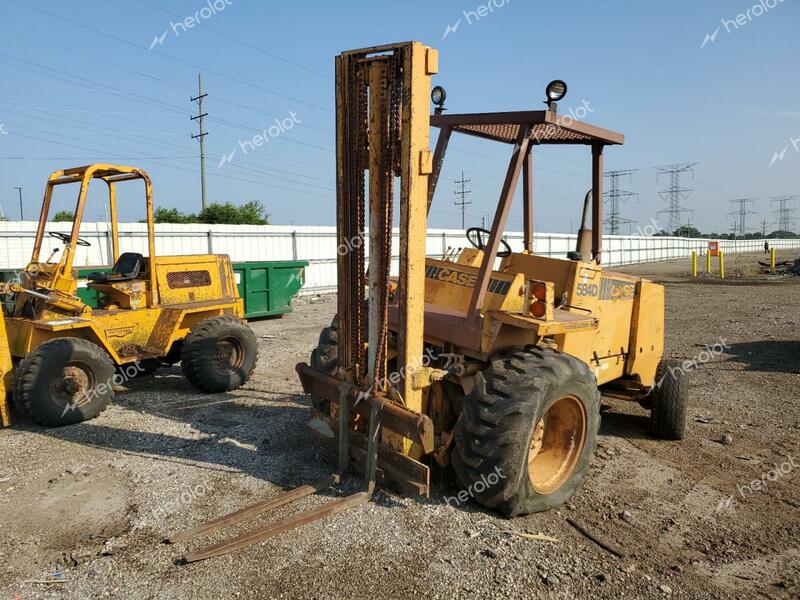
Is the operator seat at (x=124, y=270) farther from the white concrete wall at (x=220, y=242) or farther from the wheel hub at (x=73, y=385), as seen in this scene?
the white concrete wall at (x=220, y=242)

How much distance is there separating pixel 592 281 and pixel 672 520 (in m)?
1.90

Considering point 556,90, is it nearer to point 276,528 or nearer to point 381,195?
point 381,195

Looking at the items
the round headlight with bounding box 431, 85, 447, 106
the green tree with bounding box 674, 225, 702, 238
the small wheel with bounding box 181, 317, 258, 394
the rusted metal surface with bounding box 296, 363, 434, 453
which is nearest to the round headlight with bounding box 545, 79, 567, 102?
the round headlight with bounding box 431, 85, 447, 106

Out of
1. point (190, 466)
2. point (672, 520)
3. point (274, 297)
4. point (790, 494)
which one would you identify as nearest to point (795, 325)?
point (790, 494)

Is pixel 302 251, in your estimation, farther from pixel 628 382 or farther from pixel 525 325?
pixel 525 325

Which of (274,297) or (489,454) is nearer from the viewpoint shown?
(489,454)

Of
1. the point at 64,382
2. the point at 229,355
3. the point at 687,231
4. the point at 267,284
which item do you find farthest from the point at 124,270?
the point at 687,231

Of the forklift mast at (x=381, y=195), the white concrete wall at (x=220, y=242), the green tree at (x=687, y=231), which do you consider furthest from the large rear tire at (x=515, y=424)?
the green tree at (x=687, y=231)

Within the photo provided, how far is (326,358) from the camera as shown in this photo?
205 inches

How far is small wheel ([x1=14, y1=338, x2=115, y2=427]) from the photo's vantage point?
5797 millimetres

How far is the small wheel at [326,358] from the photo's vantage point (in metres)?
4.89

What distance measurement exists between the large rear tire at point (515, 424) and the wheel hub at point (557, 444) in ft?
0.04

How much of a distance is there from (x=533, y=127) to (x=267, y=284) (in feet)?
34.6

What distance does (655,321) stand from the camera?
19.4ft
